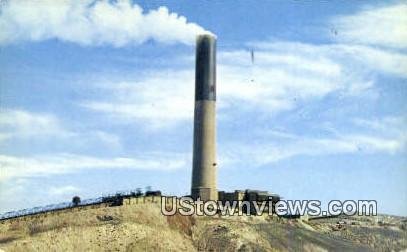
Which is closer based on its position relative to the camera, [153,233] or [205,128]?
[153,233]

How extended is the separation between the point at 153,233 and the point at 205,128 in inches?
739

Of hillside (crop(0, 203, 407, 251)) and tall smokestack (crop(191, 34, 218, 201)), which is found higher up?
tall smokestack (crop(191, 34, 218, 201))

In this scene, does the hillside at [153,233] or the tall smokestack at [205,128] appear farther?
the tall smokestack at [205,128]

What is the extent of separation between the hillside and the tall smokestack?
6.56 meters

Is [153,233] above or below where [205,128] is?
below

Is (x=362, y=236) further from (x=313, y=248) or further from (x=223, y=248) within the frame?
(x=223, y=248)

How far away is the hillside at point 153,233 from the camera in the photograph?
5212 cm

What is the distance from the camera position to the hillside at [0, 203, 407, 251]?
5212 centimetres

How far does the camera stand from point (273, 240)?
2496 inches

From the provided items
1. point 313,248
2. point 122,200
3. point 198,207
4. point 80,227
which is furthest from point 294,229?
point 80,227

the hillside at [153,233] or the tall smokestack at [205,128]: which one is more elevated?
the tall smokestack at [205,128]

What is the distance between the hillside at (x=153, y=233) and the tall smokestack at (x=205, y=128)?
6.56 metres

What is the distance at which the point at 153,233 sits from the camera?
56.4 metres

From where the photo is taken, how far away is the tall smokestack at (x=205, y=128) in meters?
71.8
